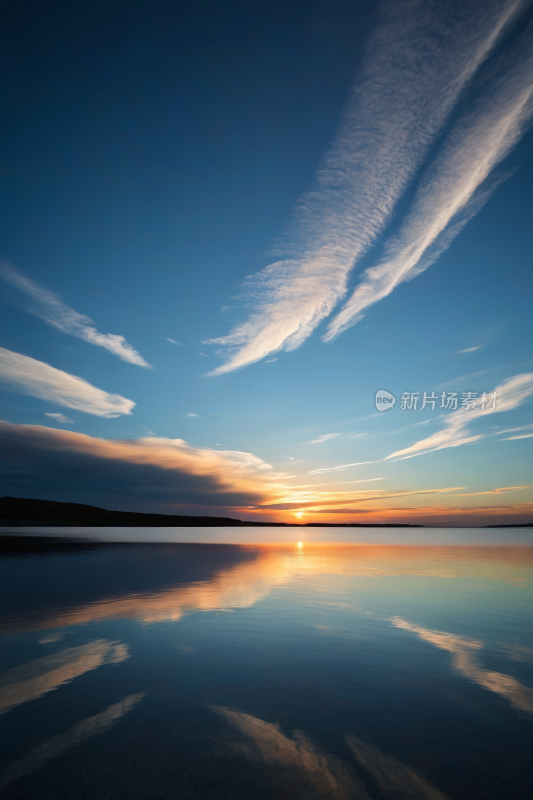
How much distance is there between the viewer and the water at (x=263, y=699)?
529cm

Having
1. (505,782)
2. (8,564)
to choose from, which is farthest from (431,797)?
(8,564)

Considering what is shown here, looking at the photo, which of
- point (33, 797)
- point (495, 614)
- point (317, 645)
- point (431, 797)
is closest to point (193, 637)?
point (317, 645)

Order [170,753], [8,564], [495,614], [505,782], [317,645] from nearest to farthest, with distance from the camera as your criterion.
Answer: [505,782], [170,753], [317,645], [495,614], [8,564]

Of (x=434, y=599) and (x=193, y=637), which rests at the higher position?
(x=434, y=599)

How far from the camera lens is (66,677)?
8.47m

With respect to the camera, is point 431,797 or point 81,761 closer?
point 431,797

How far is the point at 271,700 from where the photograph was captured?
25.3 feet

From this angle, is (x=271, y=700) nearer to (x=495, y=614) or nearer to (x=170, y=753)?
(x=170, y=753)

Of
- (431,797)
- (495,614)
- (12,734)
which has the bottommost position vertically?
(12,734)

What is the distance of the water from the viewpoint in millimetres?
5289

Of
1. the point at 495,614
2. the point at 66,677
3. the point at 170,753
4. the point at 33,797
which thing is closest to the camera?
the point at 33,797

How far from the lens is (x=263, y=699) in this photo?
776 centimetres

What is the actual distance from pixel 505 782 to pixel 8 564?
29652 mm

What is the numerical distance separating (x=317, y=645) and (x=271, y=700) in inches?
152
